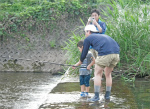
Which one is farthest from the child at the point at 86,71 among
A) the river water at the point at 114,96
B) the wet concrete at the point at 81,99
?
the river water at the point at 114,96

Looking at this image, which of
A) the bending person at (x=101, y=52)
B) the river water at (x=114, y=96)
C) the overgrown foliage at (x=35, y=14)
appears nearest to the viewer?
the river water at (x=114, y=96)

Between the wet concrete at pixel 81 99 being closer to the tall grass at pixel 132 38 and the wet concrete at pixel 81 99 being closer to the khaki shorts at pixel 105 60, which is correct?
the khaki shorts at pixel 105 60

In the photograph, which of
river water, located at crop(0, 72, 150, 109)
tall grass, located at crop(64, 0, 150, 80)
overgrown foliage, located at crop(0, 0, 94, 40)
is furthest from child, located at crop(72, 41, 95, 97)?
overgrown foliage, located at crop(0, 0, 94, 40)

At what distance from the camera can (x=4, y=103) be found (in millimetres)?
5922

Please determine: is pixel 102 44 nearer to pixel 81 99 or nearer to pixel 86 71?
pixel 86 71

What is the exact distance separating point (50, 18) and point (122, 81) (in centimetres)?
828

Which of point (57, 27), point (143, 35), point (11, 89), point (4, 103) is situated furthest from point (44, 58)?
point (4, 103)

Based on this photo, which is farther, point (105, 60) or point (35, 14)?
point (35, 14)

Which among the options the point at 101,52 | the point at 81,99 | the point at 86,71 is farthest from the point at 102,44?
the point at 81,99

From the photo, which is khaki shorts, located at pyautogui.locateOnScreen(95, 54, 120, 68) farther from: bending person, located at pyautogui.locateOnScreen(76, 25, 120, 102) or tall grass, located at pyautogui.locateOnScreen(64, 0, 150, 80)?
tall grass, located at pyautogui.locateOnScreen(64, 0, 150, 80)

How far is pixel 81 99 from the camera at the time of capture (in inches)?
215

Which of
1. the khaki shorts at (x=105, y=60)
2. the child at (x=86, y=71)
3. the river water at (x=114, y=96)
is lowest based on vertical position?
the river water at (x=114, y=96)

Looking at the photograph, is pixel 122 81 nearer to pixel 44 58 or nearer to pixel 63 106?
pixel 63 106

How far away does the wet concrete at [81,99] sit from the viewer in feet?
15.9
